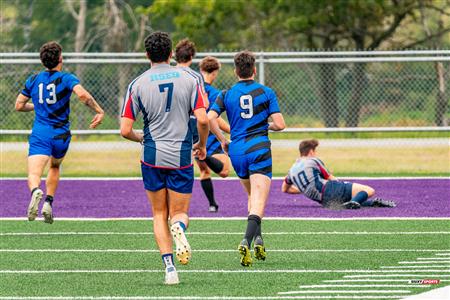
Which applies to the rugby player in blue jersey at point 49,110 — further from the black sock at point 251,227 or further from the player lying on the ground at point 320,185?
the player lying on the ground at point 320,185

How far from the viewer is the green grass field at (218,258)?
876cm

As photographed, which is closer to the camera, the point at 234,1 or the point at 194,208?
the point at 194,208

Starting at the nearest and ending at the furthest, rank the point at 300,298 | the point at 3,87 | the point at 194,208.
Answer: the point at 300,298 < the point at 194,208 < the point at 3,87

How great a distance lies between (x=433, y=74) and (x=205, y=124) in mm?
14393

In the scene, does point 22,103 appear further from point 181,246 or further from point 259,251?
point 181,246

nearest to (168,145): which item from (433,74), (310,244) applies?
(310,244)

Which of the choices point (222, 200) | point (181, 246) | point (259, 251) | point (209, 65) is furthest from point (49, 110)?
point (222, 200)

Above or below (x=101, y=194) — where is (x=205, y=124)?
above

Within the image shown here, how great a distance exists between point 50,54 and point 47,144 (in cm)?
96

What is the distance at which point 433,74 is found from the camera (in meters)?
22.8

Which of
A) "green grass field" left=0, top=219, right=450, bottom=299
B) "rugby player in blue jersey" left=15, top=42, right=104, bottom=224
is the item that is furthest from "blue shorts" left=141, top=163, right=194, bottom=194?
"rugby player in blue jersey" left=15, top=42, right=104, bottom=224

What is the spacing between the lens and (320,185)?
14.8m

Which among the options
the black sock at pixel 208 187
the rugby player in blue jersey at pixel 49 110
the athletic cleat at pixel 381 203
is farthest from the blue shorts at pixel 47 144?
the athletic cleat at pixel 381 203

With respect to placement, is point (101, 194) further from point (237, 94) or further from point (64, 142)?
point (237, 94)
